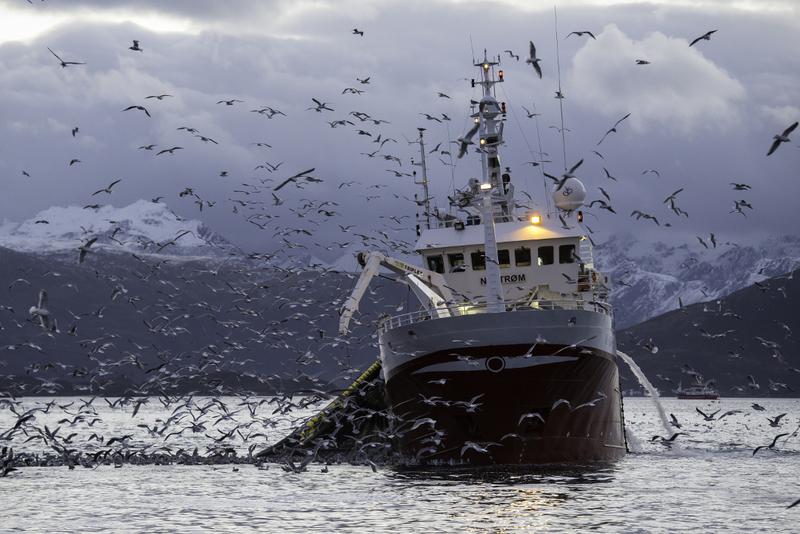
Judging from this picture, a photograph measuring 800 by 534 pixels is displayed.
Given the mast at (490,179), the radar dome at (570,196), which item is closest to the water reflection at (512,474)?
the mast at (490,179)

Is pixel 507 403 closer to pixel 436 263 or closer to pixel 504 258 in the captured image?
pixel 504 258

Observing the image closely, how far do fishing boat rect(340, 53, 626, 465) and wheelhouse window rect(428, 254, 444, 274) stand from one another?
0.08 metres

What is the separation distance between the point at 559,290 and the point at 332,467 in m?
15.6

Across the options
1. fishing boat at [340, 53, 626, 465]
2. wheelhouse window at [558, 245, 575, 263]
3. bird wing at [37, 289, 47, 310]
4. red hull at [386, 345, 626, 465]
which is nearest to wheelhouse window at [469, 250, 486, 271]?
fishing boat at [340, 53, 626, 465]

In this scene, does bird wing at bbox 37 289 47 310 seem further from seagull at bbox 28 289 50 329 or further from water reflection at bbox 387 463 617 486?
water reflection at bbox 387 463 617 486

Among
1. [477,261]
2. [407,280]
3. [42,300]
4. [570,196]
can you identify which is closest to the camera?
[42,300]

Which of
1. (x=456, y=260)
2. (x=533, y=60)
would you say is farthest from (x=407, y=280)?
(x=533, y=60)

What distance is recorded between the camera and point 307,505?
42.8m

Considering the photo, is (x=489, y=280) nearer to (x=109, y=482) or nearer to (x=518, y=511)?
(x=518, y=511)

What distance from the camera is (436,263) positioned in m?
63.3

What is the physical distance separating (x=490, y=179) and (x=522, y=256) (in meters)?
7.66

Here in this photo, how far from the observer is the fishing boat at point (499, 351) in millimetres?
49406

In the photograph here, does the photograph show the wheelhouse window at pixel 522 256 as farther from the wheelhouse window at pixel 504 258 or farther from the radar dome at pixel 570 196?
the radar dome at pixel 570 196

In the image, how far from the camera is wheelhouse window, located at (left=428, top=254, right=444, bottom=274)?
6312cm
